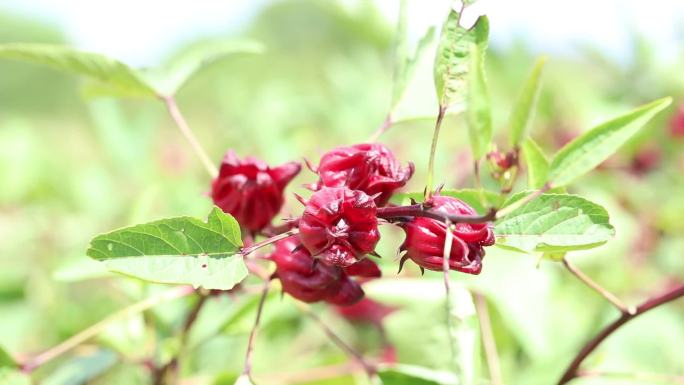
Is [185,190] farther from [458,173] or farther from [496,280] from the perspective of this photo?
[496,280]

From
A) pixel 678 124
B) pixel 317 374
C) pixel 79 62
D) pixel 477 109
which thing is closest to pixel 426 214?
pixel 477 109

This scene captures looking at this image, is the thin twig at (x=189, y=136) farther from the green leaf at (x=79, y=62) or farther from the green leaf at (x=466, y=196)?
the green leaf at (x=466, y=196)

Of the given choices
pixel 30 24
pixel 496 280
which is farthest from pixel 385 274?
pixel 30 24

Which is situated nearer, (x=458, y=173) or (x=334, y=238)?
(x=334, y=238)

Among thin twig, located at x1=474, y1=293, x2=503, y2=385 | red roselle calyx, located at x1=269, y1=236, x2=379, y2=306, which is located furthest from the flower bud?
thin twig, located at x1=474, y1=293, x2=503, y2=385

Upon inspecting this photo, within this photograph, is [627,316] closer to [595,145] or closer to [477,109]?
[595,145]

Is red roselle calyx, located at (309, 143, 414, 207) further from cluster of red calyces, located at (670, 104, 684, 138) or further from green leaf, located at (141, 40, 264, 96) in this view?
cluster of red calyces, located at (670, 104, 684, 138)

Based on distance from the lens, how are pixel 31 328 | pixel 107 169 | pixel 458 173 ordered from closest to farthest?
pixel 31 328 → pixel 458 173 → pixel 107 169

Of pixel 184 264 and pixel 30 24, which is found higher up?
pixel 184 264
